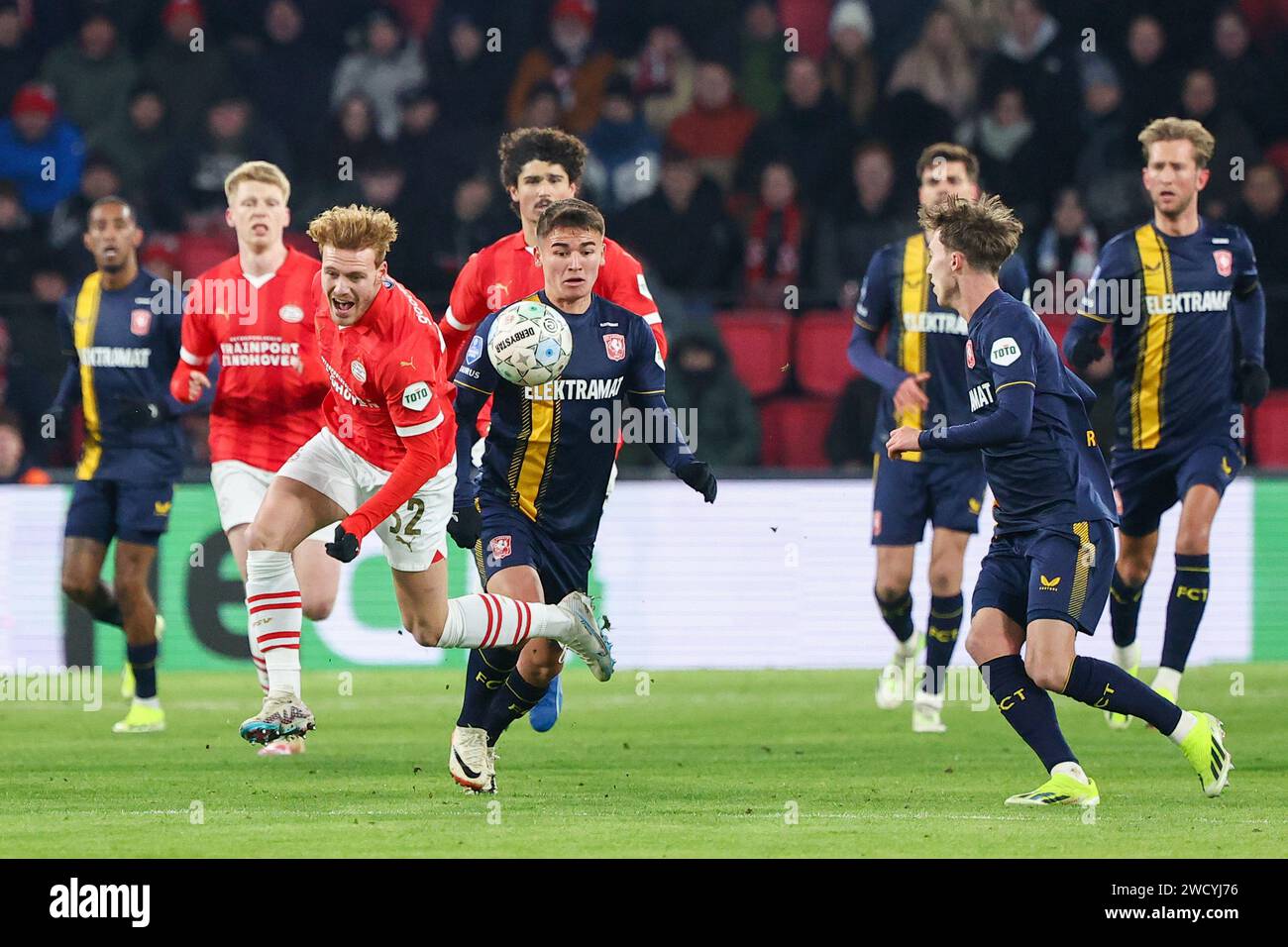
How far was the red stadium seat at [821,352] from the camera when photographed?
566 inches

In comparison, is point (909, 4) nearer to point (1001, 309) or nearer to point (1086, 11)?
point (1086, 11)

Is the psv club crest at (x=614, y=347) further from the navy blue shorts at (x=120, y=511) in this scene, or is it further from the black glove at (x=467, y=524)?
the navy blue shorts at (x=120, y=511)

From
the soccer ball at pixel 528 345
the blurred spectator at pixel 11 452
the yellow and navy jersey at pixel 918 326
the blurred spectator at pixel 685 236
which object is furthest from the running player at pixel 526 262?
the blurred spectator at pixel 685 236

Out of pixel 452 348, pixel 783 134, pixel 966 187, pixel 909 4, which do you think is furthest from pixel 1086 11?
pixel 452 348

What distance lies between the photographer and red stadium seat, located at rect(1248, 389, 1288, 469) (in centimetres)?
1412

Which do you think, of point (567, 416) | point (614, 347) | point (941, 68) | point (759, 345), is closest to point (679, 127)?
point (941, 68)

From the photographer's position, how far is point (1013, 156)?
50.7 ft

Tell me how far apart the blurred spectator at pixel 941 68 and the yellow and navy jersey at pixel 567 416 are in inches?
334

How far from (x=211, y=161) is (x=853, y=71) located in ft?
15.3

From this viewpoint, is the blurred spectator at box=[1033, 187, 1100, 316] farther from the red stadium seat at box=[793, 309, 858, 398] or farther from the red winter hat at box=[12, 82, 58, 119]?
the red winter hat at box=[12, 82, 58, 119]

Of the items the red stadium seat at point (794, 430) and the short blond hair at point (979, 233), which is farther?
the red stadium seat at point (794, 430)

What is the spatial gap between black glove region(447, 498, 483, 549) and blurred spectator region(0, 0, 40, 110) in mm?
9619

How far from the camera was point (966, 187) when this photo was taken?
992 centimetres

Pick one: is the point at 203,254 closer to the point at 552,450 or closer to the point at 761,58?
the point at 761,58
